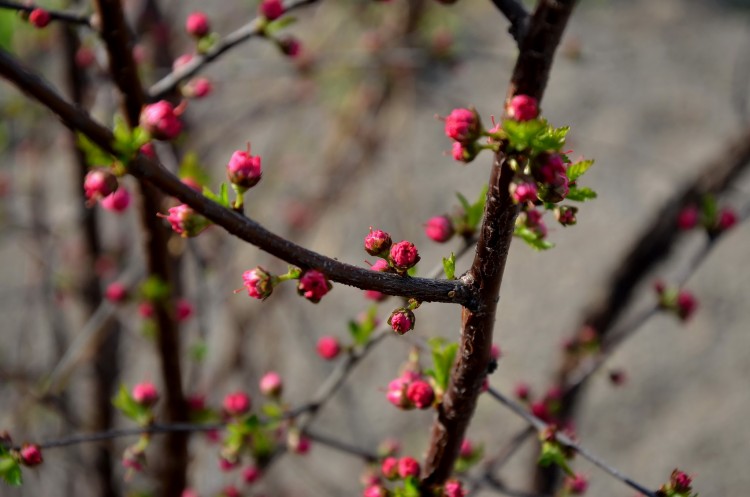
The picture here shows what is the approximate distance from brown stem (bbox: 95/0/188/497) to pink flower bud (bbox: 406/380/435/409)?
0.52 m

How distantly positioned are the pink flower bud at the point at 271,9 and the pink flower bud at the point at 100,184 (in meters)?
0.51

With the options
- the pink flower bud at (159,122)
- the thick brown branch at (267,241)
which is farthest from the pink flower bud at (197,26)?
the thick brown branch at (267,241)

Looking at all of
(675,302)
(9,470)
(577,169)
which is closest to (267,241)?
(577,169)

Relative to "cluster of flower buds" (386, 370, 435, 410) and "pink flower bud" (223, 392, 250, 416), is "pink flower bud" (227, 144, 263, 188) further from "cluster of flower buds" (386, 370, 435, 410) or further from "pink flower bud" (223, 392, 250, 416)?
"pink flower bud" (223, 392, 250, 416)

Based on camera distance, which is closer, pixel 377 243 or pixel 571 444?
pixel 377 243

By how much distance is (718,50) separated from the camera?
11.3ft

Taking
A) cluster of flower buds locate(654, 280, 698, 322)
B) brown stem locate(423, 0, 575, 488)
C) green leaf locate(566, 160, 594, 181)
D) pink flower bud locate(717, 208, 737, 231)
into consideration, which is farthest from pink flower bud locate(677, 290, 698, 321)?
green leaf locate(566, 160, 594, 181)

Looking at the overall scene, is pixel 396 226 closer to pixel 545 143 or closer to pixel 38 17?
pixel 38 17

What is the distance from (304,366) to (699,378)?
159 centimetres

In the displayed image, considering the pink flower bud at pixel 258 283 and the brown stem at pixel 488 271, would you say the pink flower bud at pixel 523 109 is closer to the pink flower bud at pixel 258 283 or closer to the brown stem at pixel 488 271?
the brown stem at pixel 488 271

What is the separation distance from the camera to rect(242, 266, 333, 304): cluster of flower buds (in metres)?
0.73

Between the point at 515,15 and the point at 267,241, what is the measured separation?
338mm

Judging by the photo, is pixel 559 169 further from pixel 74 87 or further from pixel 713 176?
pixel 74 87

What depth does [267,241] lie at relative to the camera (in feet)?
2.36
